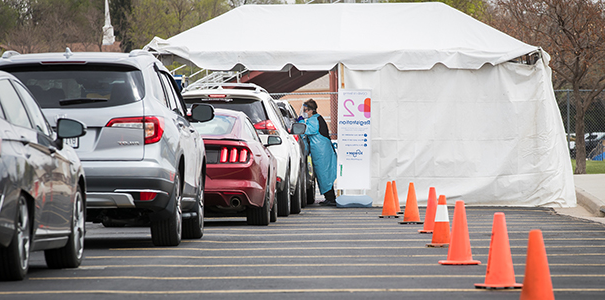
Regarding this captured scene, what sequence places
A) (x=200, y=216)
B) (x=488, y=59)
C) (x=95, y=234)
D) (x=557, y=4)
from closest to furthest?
1. (x=200, y=216)
2. (x=95, y=234)
3. (x=488, y=59)
4. (x=557, y=4)

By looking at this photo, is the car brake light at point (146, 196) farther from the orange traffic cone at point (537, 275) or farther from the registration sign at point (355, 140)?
the registration sign at point (355, 140)

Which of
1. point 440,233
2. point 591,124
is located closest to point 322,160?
point 440,233

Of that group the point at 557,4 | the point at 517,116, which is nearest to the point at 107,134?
the point at 517,116

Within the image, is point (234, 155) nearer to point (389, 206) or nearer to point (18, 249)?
point (389, 206)

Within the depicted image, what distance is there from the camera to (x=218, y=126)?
1191cm

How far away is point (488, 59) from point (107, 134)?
1092 cm

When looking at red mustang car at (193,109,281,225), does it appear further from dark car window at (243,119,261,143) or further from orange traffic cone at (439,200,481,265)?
orange traffic cone at (439,200,481,265)

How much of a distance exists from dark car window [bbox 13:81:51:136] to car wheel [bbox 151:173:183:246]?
1.90 m

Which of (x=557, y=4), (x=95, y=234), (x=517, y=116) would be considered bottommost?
(x=95, y=234)

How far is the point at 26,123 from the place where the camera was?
21.4 feet

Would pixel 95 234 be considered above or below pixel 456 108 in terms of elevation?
below

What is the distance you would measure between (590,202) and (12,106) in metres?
13.3

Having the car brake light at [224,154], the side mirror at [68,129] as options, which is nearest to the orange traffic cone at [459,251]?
the side mirror at [68,129]

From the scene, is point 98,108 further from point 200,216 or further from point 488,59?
point 488,59
